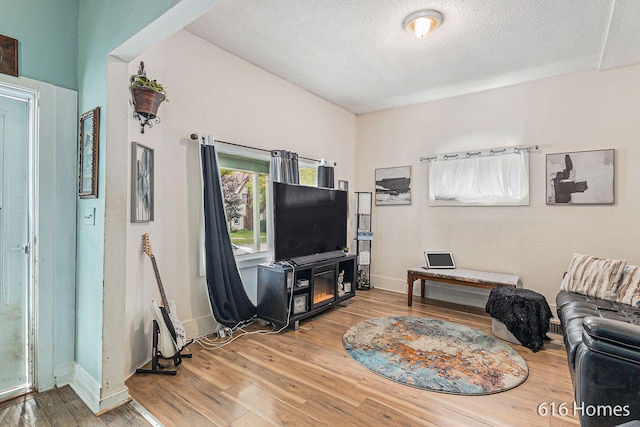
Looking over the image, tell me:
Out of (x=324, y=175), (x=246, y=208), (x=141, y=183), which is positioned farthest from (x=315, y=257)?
(x=141, y=183)

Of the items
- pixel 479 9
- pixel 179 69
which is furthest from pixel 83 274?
pixel 479 9

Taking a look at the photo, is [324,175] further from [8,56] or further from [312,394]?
[8,56]

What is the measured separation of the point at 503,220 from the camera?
3768 mm

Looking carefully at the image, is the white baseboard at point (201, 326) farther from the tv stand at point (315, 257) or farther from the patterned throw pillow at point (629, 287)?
the patterned throw pillow at point (629, 287)

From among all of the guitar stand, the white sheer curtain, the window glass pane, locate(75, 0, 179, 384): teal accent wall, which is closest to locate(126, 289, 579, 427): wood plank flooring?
the guitar stand

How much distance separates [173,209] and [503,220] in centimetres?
372

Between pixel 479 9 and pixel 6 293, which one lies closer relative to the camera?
pixel 6 293

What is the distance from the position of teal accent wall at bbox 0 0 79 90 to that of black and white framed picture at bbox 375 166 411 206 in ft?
12.3

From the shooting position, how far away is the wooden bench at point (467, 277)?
10.9 ft

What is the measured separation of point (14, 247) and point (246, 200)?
1.89 metres

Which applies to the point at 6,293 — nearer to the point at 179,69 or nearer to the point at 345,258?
the point at 179,69

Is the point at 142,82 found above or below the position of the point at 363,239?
above

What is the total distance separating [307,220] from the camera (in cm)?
341

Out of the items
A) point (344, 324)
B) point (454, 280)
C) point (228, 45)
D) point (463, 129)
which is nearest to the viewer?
point (228, 45)
